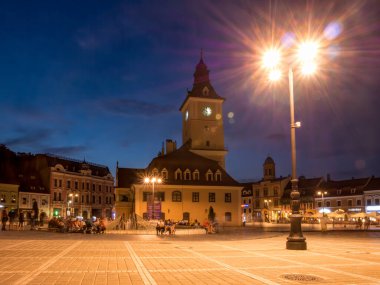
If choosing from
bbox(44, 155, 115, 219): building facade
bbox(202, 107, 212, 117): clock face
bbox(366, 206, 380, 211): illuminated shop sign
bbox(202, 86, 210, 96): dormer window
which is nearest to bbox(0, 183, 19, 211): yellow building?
bbox(44, 155, 115, 219): building facade

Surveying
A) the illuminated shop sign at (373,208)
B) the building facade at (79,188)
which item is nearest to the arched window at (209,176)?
the building facade at (79,188)

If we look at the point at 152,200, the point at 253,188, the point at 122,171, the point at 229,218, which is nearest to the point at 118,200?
the point at 122,171

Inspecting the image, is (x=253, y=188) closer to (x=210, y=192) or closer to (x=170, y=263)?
(x=210, y=192)

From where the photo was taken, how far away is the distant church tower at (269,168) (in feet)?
366

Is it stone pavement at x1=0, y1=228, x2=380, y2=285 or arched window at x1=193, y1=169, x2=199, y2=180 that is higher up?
arched window at x1=193, y1=169, x2=199, y2=180

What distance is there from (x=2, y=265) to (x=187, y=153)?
174 ft

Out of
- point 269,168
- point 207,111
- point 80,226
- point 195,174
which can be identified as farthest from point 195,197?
point 269,168

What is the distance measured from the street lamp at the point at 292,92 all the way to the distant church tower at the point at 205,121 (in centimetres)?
5354

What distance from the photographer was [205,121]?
75938 millimetres

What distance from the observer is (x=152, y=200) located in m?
41.8

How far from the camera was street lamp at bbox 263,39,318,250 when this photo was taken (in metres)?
19.2

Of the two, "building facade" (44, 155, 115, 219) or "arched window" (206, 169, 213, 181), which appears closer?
"arched window" (206, 169, 213, 181)

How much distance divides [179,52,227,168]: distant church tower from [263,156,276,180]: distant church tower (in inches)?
1504

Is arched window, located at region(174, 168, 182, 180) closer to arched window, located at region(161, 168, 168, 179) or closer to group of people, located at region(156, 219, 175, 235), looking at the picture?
arched window, located at region(161, 168, 168, 179)
